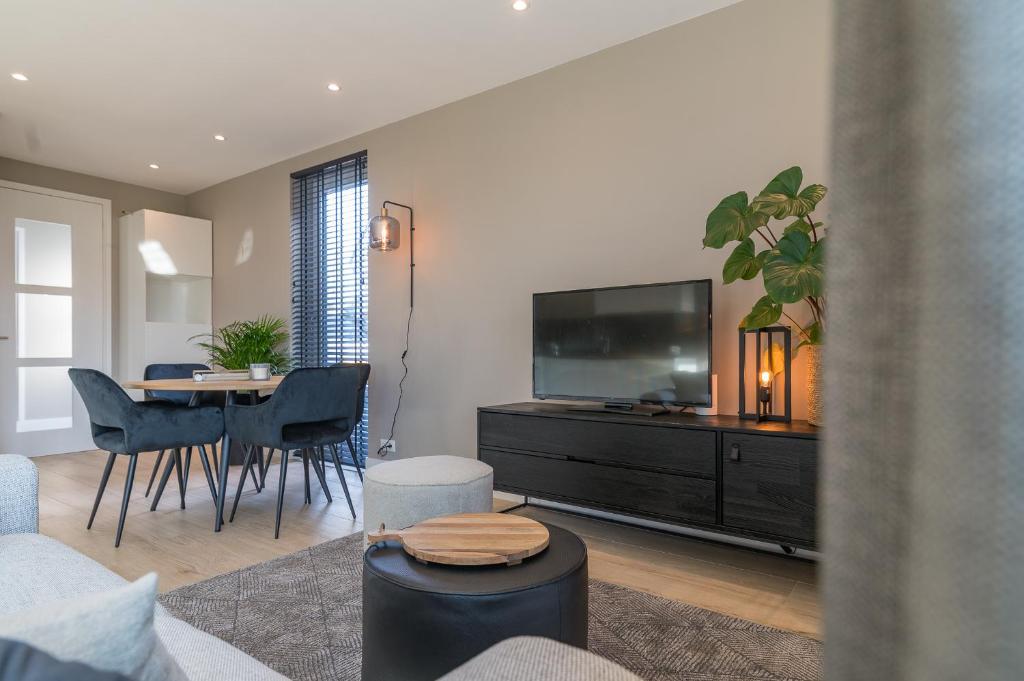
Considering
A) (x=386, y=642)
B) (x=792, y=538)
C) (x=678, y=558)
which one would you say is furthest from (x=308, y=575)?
(x=792, y=538)

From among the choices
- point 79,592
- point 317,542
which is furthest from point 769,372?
point 79,592

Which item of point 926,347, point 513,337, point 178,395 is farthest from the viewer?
point 178,395

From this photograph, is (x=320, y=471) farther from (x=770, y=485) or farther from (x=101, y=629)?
(x=101, y=629)

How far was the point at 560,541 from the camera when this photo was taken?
164 centimetres

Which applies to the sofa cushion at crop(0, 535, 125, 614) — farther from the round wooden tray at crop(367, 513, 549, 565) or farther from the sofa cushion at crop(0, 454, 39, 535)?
the round wooden tray at crop(367, 513, 549, 565)

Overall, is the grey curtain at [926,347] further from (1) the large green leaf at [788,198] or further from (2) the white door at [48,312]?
(2) the white door at [48,312]

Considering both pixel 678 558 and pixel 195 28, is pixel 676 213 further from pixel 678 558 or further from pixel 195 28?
pixel 195 28

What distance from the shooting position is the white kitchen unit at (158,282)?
18.4 ft

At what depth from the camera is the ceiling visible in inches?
117

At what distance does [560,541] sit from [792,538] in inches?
44.4

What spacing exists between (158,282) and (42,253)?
3.11 ft

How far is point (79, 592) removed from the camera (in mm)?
1152

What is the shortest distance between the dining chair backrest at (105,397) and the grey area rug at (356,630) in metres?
1.08

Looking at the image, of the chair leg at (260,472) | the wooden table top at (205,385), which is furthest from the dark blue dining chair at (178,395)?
the wooden table top at (205,385)
